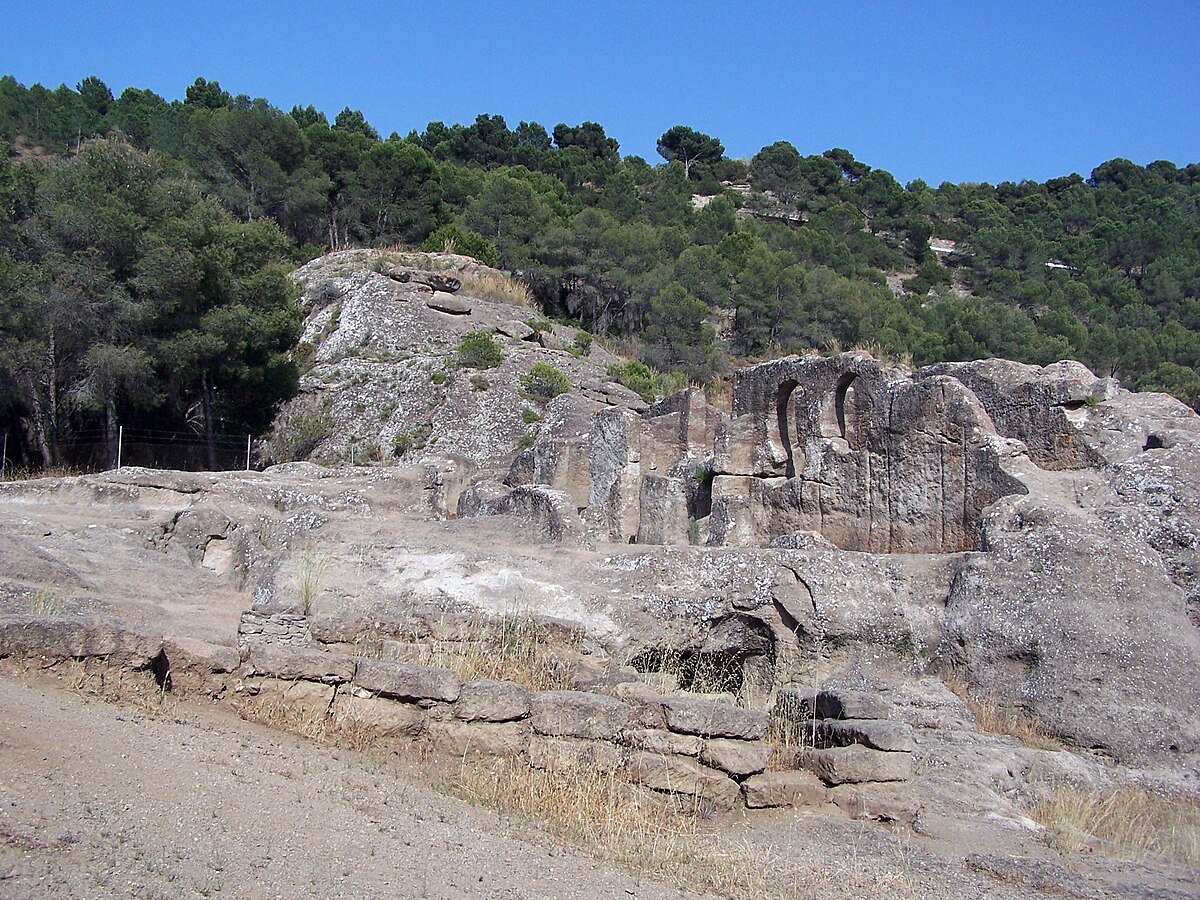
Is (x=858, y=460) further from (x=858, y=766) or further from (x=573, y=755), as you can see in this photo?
(x=573, y=755)

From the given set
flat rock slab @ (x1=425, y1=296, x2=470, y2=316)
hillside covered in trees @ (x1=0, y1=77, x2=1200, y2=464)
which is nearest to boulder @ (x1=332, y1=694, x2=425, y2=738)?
hillside covered in trees @ (x1=0, y1=77, x2=1200, y2=464)

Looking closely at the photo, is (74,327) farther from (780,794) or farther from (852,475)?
(780,794)

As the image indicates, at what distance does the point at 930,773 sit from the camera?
8758 millimetres

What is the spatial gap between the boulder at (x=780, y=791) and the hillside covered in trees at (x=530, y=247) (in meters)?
20.7

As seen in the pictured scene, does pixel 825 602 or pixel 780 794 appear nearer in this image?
pixel 780 794

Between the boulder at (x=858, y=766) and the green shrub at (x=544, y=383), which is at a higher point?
the green shrub at (x=544, y=383)

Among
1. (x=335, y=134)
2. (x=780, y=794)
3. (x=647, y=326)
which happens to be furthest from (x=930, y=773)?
(x=335, y=134)

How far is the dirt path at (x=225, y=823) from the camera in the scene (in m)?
4.85

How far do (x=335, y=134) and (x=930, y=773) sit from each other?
40970mm

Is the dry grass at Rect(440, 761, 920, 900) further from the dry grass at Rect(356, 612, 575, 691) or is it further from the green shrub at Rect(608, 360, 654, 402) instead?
the green shrub at Rect(608, 360, 654, 402)

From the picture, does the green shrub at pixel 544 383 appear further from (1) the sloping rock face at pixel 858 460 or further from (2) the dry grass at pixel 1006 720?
(2) the dry grass at pixel 1006 720

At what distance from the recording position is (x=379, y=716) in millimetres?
7629

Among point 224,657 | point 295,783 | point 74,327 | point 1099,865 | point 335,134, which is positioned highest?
point 335,134

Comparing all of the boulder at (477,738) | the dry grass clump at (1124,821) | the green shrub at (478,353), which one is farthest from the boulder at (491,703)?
the green shrub at (478,353)
